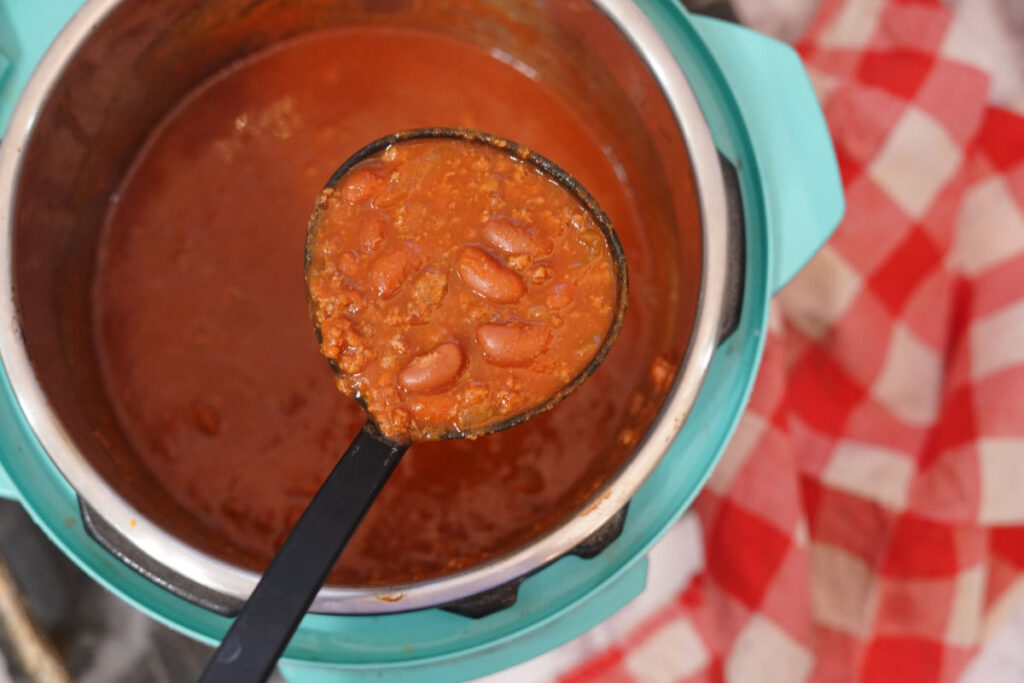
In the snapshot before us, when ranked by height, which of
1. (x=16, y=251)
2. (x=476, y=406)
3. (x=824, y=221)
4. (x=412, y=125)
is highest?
(x=824, y=221)

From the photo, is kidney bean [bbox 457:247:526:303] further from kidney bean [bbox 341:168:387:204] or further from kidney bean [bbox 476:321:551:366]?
kidney bean [bbox 341:168:387:204]

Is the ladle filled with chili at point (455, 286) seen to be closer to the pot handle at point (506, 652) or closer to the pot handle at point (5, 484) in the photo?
the pot handle at point (506, 652)

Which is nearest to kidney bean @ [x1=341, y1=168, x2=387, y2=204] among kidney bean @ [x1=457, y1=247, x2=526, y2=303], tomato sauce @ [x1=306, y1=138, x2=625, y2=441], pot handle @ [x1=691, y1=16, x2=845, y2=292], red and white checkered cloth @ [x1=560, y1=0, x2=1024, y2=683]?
tomato sauce @ [x1=306, y1=138, x2=625, y2=441]

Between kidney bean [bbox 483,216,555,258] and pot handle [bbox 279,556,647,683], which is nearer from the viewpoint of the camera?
kidney bean [bbox 483,216,555,258]

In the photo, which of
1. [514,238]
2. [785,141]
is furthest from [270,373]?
[785,141]

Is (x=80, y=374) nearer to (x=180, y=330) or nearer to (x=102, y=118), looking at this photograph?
(x=180, y=330)

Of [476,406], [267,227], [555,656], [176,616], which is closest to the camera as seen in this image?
[476,406]

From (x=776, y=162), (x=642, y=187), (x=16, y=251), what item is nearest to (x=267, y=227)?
(x=16, y=251)

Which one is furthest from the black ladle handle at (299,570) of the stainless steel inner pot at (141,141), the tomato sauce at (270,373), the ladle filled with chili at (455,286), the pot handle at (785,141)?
the pot handle at (785,141)
